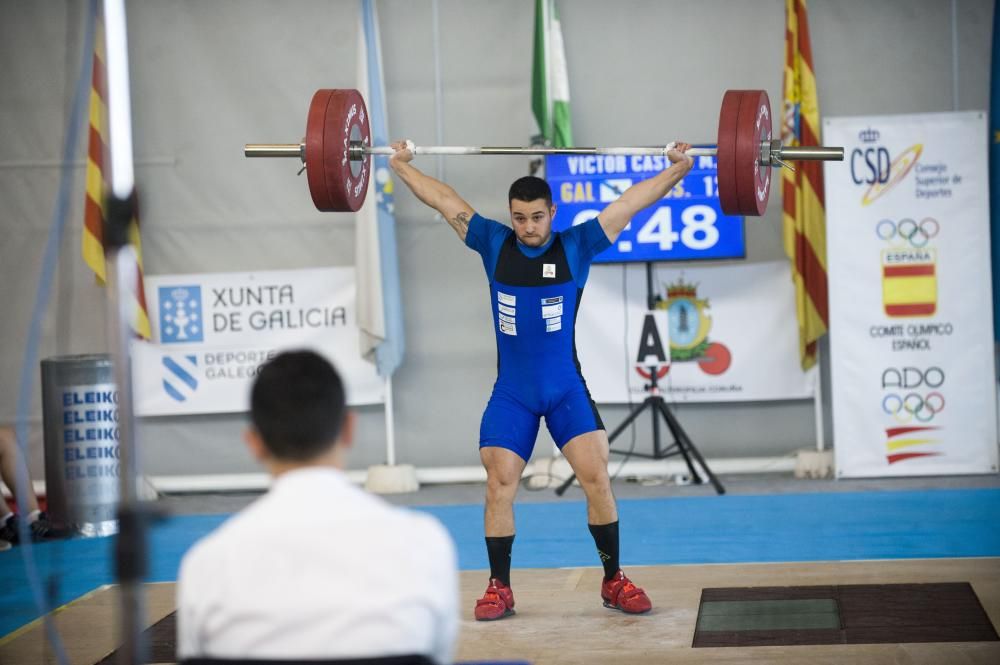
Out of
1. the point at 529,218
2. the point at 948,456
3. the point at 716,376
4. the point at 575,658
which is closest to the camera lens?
the point at 575,658

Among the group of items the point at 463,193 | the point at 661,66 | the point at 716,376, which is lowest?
the point at 716,376

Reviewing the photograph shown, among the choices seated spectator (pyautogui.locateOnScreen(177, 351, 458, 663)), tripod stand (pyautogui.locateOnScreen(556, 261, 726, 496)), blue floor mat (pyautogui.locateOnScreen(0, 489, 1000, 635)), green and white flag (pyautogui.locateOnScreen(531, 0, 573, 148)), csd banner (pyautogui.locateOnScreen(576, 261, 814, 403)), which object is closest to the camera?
seated spectator (pyautogui.locateOnScreen(177, 351, 458, 663))

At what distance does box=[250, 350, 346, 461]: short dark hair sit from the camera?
147 centimetres

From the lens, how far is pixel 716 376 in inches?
249

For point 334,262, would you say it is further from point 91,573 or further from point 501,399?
point 501,399

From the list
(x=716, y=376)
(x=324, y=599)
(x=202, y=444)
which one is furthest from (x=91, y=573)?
(x=324, y=599)

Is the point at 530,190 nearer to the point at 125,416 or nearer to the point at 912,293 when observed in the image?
the point at 125,416

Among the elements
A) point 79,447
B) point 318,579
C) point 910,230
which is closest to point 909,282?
point 910,230

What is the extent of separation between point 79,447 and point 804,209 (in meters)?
3.75

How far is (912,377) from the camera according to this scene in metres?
5.89

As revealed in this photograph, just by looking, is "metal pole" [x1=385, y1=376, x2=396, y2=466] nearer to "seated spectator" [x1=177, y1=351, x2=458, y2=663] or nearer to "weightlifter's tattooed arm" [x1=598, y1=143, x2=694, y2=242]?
"weightlifter's tattooed arm" [x1=598, y1=143, x2=694, y2=242]

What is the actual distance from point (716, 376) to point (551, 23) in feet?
6.73

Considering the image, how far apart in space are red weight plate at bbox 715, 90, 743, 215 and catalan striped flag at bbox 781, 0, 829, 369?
92.8 inches

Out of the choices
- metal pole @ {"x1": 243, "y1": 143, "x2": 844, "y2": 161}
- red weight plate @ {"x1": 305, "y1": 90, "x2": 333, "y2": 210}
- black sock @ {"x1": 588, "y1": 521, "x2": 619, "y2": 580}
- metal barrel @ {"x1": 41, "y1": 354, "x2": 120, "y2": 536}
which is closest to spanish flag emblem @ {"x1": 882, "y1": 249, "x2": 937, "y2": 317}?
metal pole @ {"x1": 243, "y1": 143, "x2": 844, "y2": 161}
